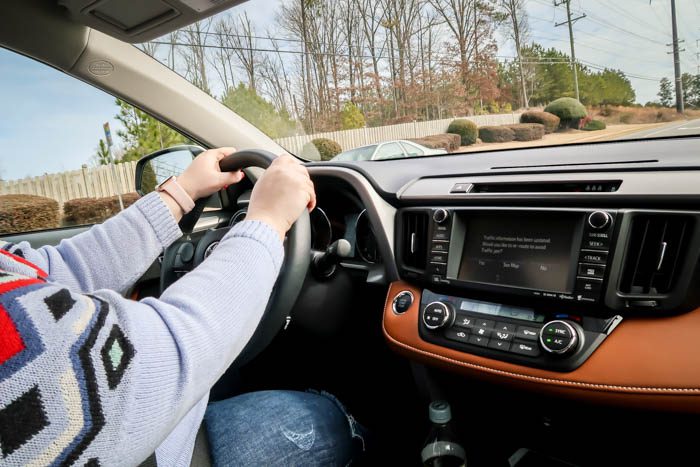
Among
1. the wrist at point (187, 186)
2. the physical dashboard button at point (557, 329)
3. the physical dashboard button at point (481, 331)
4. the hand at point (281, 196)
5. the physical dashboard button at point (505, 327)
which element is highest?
the wrist at point (187, 186)

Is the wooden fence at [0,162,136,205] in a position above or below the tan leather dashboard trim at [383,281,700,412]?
above

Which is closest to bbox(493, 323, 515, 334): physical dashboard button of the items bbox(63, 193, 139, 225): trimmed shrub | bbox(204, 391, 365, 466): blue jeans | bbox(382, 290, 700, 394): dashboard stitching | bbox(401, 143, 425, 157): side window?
bbox(382, 290, 700, 394): dashboard stitching

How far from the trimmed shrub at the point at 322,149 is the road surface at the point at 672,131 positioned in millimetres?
1221

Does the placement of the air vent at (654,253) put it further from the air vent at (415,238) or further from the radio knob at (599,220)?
the air vent at (415,238)

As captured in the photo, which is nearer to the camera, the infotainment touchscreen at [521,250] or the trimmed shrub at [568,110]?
the infotainment touchscreen at [521,250]

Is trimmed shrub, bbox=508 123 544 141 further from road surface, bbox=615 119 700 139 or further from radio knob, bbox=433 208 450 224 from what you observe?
radio knob, bbox=433 208 450 224

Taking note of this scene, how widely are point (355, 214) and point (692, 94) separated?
3.86ft

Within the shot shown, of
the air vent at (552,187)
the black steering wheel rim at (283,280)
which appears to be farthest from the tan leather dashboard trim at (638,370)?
the black steering wheel rim at (283,280)

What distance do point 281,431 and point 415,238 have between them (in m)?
0.79

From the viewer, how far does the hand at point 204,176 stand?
142 centimetres

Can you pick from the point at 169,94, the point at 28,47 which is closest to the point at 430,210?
the point at 169,94

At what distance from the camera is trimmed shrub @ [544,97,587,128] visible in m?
1.77

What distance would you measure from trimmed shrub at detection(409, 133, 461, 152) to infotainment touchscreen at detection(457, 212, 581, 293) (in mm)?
621

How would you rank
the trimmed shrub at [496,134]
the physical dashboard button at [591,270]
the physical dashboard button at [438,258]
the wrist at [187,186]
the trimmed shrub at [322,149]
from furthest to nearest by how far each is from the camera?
the trimmed shrub at [322,149], the trimmed shrub at [496,134], the physical dashboard button at [438,258], the wrist at [187,186], the physical dashboard button at [591,270]
